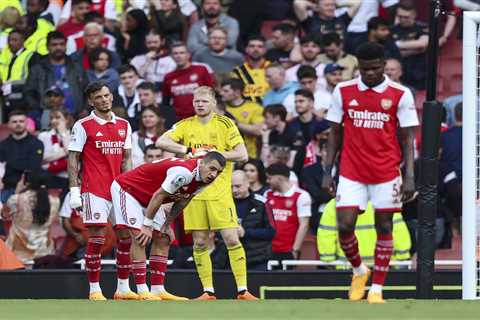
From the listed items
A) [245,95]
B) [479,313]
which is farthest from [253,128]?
[479,313]

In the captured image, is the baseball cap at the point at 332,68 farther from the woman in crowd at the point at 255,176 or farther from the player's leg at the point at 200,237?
the player's leg at the point at 200,237

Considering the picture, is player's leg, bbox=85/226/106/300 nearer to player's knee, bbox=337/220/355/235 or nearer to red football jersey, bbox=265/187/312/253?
player's knee, bbox=337/220/355/235

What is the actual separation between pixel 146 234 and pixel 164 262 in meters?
0.89

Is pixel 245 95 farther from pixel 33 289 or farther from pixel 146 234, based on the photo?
pixel 146 234

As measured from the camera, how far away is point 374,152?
40.9 feet

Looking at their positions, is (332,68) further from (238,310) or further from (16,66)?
(238,310)

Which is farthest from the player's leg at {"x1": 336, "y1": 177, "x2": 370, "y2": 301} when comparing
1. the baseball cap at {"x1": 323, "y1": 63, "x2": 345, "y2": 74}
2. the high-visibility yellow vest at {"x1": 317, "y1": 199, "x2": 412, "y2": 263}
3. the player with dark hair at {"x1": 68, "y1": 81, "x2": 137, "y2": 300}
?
the baseball cap at {"x1": 323, "y1": 63, "x2": 345, "y2": 74}

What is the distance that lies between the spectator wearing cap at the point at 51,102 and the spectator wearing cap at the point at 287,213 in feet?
10.9

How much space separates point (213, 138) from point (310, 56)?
4993 mm

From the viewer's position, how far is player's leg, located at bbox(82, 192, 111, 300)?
1334 centimetres

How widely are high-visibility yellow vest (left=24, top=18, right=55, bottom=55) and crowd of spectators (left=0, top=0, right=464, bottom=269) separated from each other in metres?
0.02

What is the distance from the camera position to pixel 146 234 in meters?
12.7

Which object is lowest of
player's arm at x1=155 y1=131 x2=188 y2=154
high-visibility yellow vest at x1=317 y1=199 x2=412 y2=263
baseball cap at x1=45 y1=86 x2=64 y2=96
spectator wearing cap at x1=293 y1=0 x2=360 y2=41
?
high-visibility yellow vest at x1=317 y1=199 x2=412 y2=263

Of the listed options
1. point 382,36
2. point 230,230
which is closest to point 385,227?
point 230,230
